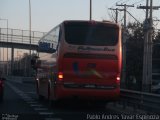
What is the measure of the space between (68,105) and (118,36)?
4.68m

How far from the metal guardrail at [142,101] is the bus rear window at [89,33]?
2.24 metres

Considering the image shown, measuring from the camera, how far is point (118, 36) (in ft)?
75.0

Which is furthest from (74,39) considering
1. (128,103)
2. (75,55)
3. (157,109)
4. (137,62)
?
(137,62)

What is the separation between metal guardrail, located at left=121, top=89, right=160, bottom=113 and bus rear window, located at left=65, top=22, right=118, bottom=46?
2.24 m

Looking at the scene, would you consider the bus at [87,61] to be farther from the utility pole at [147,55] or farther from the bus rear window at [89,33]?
the utility pole at [147,55]

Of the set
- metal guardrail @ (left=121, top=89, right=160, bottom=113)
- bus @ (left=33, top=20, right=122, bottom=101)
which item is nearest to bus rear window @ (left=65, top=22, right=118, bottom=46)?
bus @ (left=33, top=20, right=122, bottom=101)

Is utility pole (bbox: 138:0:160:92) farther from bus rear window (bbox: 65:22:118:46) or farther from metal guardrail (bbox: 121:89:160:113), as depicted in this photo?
metal guardrail (bbox: 121:89:160:113)

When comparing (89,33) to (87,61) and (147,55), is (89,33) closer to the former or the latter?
(87,61)

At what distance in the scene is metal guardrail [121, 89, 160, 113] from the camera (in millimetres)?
18219

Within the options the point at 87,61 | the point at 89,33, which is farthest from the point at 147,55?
the point at 87,61

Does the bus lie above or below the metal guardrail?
above

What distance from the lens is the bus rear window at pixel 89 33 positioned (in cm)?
2242

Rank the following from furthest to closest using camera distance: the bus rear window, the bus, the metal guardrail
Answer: the bus rear window → the bus → the metal guardrail

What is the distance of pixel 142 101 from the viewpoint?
64.6ft
